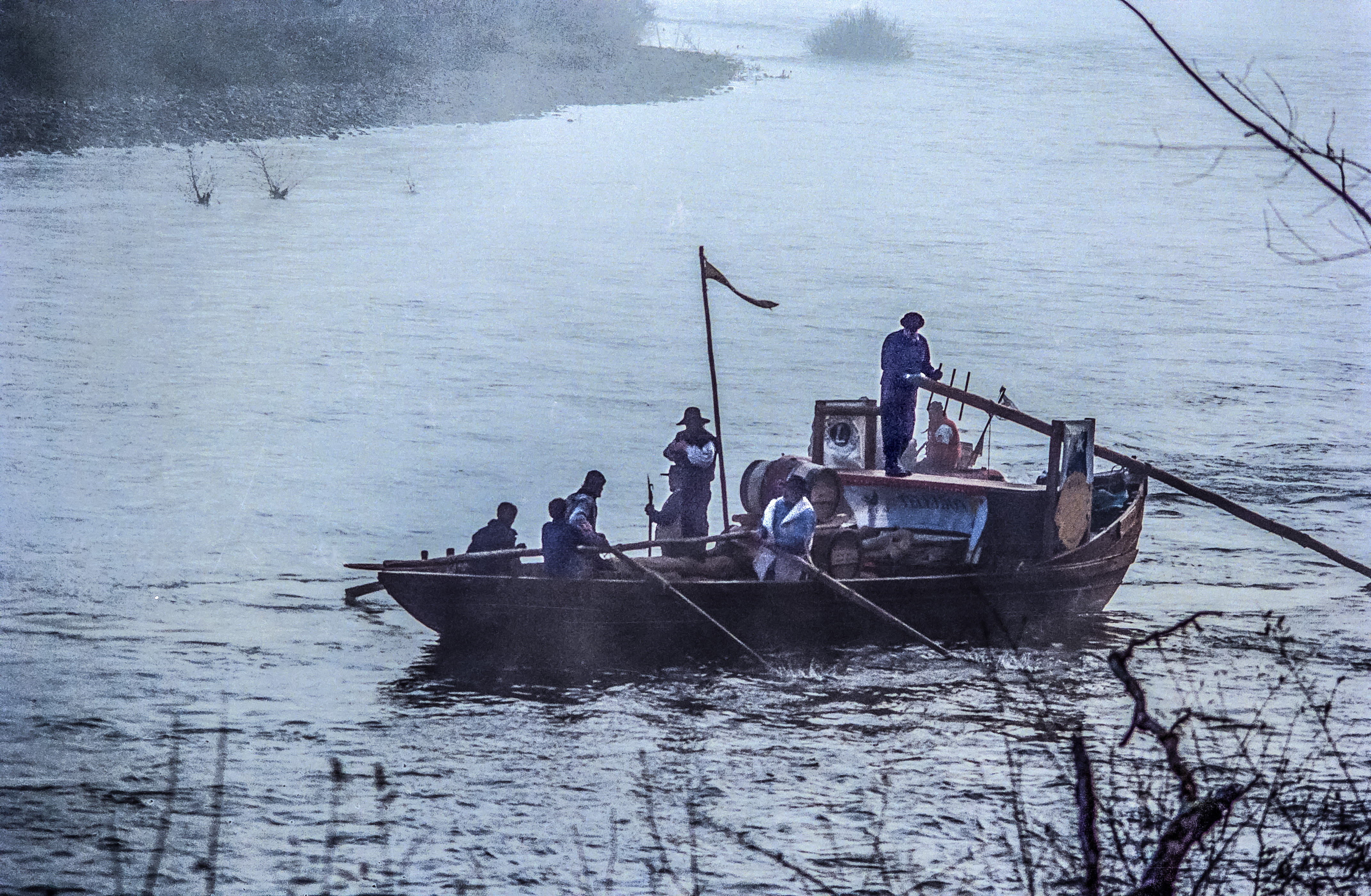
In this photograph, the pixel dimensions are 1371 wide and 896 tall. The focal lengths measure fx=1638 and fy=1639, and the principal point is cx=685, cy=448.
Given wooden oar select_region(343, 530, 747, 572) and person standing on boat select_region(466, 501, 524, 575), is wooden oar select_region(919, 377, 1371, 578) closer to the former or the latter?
wooden oar select_region(343, 530, 747, 572)

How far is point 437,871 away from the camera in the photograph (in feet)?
37.4

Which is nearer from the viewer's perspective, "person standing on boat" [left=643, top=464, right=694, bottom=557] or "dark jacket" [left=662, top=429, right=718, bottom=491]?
"dark jacket" [left=662, top=429, right=718, bottom=491]

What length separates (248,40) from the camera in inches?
2350

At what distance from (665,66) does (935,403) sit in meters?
68.1

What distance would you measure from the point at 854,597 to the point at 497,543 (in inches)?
131

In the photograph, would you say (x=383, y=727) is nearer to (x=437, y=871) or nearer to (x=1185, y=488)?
(x=437, y=871)

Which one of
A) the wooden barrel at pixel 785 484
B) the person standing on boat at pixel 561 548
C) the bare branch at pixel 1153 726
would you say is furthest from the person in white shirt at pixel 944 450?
the bare branch at pixel 1153 726

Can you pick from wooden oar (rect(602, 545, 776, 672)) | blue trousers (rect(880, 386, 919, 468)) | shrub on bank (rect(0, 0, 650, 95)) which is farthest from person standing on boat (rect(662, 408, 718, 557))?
shrub on bank (rect(0, 0, 650, 95))

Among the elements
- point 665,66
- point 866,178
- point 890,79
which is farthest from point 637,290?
point 890,79

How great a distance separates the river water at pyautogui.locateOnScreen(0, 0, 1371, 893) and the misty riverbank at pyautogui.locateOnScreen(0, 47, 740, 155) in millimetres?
979

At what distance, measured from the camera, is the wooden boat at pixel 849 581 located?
14922 millimetres

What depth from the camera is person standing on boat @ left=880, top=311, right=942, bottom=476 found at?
1584 cm

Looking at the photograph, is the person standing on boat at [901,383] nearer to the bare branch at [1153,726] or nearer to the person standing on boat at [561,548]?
the person standing on boat at [561,548]

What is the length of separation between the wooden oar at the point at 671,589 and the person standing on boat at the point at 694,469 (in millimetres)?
705
